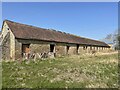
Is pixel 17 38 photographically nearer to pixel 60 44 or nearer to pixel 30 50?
pixel 30 50

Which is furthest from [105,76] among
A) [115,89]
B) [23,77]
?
[23,77]

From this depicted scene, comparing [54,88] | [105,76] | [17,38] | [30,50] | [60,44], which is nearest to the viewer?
[54,88]

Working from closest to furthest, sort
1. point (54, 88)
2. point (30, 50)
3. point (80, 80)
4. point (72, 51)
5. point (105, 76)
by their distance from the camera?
point (54, 88)
point (80, 80)
point (105, 76)
point (30, 50)
point (72, 51)

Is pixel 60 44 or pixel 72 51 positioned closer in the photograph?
pixel 60 44

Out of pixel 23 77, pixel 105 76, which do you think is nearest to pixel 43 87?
pixel 23 77

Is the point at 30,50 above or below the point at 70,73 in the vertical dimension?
above

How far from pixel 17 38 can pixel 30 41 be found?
6.66ft

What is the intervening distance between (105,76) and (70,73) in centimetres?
217

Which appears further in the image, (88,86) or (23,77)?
(23,77)

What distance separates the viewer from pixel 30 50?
69.6 feet

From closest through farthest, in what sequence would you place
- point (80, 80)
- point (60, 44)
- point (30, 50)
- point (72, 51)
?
point (80, 80) < point (30, 50) < point (60, 44) < point (72, 51)

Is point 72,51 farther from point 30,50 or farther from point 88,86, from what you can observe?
point 88,86

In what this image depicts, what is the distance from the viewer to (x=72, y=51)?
96.7ft

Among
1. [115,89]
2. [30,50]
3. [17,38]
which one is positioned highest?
[17,38]
